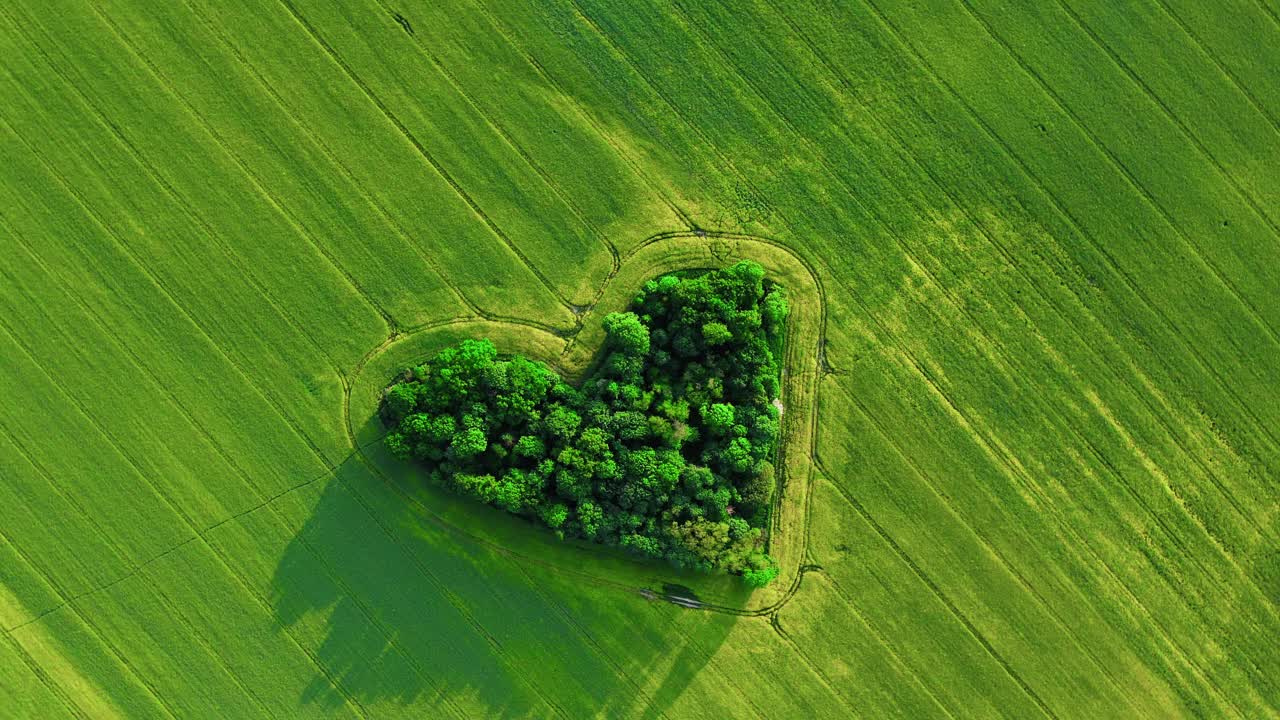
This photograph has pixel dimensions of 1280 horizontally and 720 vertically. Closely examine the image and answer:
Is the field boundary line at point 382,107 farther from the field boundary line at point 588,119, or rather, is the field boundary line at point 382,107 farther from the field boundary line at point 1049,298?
the field boundary line at point 1049,298

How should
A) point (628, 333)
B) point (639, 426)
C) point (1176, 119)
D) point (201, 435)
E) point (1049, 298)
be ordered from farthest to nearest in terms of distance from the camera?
point (1176, 119)
point (1049, 298)
point (201, 435)
point (639, 426)
point (628, 333)

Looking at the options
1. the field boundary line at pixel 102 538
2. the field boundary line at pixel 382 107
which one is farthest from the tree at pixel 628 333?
the field boundary line at pixel 102 538

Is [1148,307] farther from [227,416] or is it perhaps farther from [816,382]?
[227,416]

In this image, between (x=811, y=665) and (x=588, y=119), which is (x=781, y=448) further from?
(x=588, y=119)

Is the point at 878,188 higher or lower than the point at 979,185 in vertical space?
lower

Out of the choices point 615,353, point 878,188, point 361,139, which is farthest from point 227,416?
point 878,188

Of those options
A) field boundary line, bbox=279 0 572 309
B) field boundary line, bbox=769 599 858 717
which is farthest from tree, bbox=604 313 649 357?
field boundary line, bbox=769 599 858 717

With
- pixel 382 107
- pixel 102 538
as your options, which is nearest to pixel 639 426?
pixel 382 107
